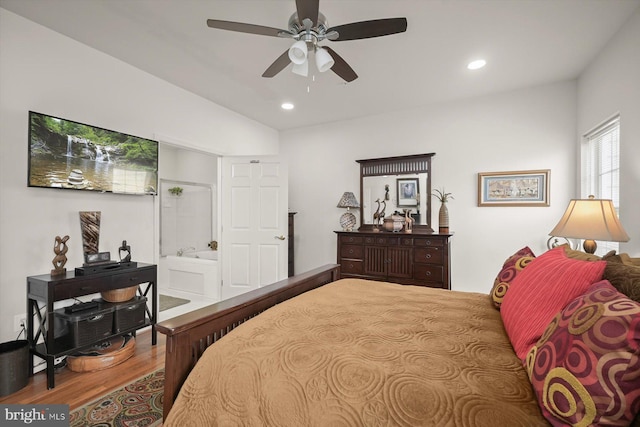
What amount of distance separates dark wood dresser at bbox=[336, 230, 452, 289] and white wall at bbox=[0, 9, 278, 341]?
2390 millimetres

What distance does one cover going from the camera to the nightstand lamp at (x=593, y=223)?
195cm

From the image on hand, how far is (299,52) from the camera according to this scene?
1.88m

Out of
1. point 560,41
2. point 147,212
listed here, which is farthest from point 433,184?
point 147,212

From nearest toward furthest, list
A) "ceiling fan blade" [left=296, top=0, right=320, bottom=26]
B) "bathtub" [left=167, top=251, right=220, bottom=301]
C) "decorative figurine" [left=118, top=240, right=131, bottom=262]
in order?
"ceiling fan blade" [left=296, top=0, right=320, bottom=26] → "decorative figurine" [left=118, top=240, right=131, bottom=262] → "bathtub" [left=167, top=251, right=220, bottom=301]

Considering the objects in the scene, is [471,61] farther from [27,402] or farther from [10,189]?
[27,402]

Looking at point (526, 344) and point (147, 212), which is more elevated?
point (147, 212)

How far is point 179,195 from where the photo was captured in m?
5.74

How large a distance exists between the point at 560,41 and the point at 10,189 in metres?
4.58

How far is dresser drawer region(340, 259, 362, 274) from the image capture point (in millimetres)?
3909

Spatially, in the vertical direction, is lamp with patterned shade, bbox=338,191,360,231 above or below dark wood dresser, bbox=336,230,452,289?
above

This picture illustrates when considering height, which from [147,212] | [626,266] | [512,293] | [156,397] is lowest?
[156,397]

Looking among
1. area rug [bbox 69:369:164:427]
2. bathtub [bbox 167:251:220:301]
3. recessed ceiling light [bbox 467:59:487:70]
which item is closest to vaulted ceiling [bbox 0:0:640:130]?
recessed ceiling light [bbox 467:59:487:70]

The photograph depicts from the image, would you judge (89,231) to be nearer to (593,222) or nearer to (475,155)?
(593,222)

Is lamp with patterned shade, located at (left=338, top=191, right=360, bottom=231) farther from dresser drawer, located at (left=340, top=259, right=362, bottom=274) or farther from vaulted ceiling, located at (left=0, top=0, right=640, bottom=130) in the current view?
vaulted ceiling, located at (left=0, top=0, right=640, bottom=130)
